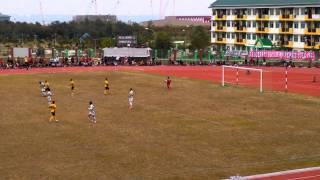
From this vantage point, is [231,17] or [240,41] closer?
[240,41]

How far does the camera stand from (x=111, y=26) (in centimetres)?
13562

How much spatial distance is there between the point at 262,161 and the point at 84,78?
39745 mm

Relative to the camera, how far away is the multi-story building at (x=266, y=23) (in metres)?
87.2

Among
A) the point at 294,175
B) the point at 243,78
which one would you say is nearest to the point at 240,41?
the point at 243,78

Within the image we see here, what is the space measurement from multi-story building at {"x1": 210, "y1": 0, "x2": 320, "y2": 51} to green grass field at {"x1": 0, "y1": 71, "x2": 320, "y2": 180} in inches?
1797

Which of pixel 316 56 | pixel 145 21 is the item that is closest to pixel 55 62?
pixel 316 56

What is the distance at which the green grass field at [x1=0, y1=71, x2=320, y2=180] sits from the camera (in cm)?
2109

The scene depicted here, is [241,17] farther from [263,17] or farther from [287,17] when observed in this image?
[287,17]

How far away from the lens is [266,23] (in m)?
94.9

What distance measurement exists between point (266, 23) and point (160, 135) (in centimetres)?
7156

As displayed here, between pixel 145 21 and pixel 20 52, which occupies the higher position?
pixel 145 21

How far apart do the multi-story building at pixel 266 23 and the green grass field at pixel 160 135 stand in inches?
1797

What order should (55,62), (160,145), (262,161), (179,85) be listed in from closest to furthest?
(262,161) < (160,145) < (179,85) < (55,62)

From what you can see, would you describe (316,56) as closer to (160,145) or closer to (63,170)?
(160,145)
